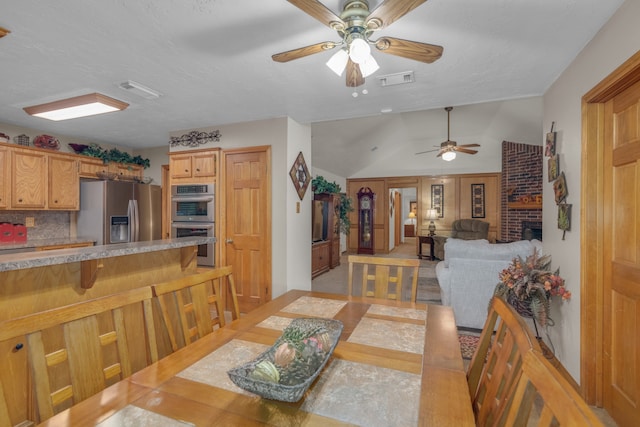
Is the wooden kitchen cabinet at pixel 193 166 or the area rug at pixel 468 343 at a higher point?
the wooden kitchen cabinet at pixel 193 166

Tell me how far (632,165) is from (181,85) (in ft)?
10.7

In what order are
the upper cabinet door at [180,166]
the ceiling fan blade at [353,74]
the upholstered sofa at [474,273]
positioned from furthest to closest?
the upper cabinet door at [180,166] → the upholstered sofa at [474,273] → the ceiling fan blade at [353,74]

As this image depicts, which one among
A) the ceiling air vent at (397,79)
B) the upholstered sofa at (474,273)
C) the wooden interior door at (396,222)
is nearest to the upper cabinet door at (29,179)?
the ceiling air vent at (397,79)

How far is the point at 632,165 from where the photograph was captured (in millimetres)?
1722

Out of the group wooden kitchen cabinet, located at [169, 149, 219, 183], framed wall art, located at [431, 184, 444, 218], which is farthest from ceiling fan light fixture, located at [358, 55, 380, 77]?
framed wall art, located at [431, 184, 444, 218]

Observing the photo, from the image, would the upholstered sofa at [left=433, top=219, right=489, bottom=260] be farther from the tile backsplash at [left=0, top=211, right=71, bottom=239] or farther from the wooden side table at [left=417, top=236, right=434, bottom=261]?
the tile backsplash at [left=0, top=211, right=71, bottom=239]

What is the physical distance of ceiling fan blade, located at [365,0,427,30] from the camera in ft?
4.24

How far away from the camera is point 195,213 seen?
3.97 m

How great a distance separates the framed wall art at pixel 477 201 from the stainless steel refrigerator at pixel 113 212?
7.42 metres

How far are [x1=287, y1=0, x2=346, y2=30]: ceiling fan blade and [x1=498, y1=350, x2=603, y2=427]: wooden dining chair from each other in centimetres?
146

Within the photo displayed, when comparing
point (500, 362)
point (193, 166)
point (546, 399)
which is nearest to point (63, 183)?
point (193, 166)

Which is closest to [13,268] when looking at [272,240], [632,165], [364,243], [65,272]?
[65,272]

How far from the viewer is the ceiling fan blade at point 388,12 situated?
129 cm

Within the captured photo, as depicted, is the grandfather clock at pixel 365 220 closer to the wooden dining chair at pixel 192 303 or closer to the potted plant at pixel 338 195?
the potted plant at pixel 338 195
